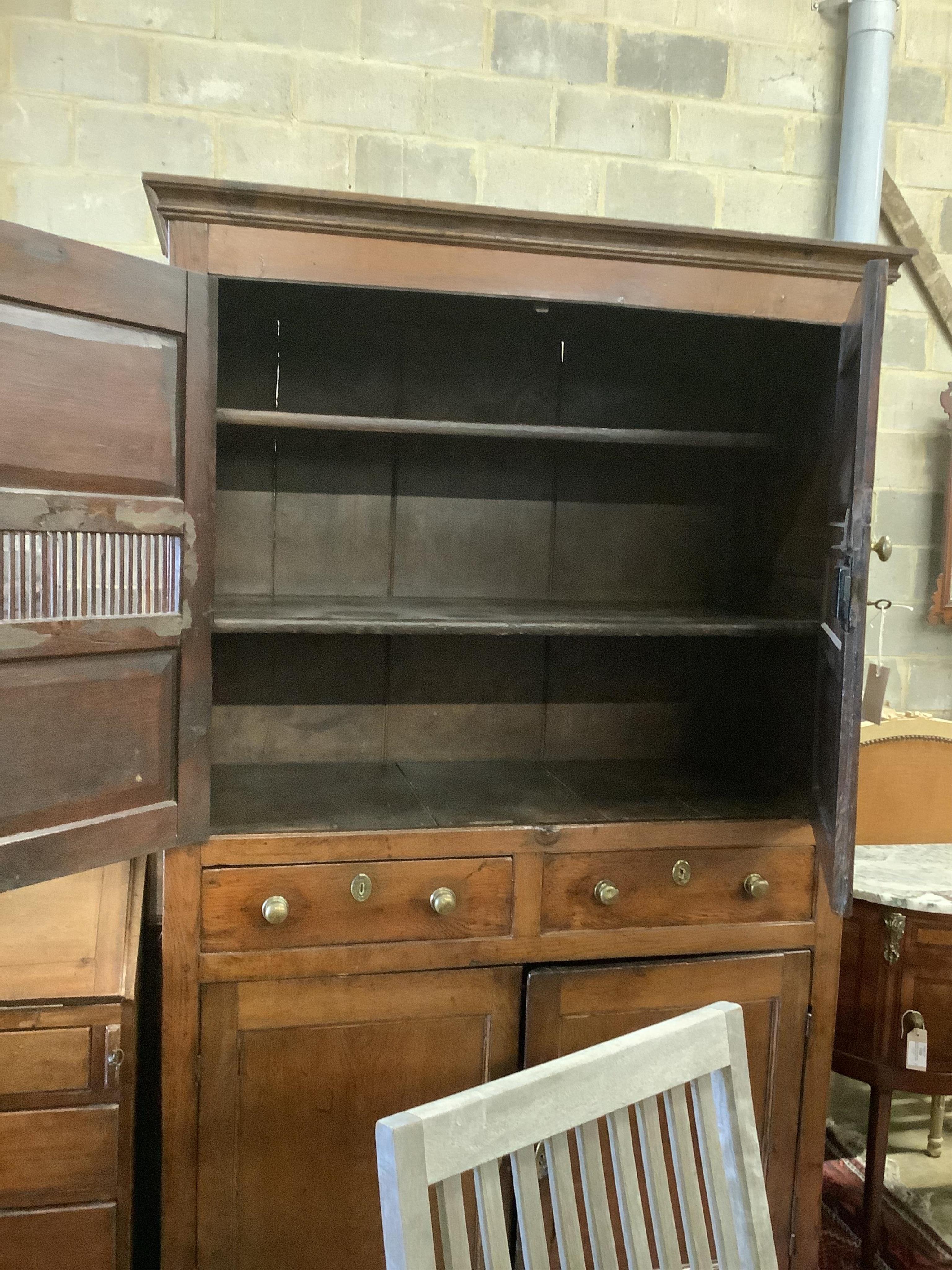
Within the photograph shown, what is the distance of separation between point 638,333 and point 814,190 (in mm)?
643

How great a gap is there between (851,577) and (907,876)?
2.98 feet

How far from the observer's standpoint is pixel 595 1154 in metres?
1.01

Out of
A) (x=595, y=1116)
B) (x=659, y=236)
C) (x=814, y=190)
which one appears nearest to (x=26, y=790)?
(x=595, y=1116)

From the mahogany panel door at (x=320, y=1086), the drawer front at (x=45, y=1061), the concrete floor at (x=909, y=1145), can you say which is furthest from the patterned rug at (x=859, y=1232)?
the drawer front at (x=45, y=1061)

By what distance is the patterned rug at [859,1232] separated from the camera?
2.07 meters

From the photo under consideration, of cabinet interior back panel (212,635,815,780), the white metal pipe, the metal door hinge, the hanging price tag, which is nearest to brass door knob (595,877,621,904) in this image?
cabinet interior back panel (212,635,815,780)

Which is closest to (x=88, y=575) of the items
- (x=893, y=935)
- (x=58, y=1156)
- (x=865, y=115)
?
(x=58, y=1156)

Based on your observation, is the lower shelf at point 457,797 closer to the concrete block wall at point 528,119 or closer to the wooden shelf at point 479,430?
the wooden shelf at point 479,430

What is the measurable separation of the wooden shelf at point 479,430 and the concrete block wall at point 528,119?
2.32 ft

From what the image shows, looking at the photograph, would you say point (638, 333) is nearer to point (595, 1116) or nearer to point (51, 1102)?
point (595, 1116)

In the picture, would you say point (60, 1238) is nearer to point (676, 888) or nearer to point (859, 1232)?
point (676, 888)

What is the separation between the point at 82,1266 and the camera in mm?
1588

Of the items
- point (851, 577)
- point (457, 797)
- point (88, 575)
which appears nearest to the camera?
point (88, 575)

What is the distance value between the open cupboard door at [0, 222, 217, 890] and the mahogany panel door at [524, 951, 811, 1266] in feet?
2.46
